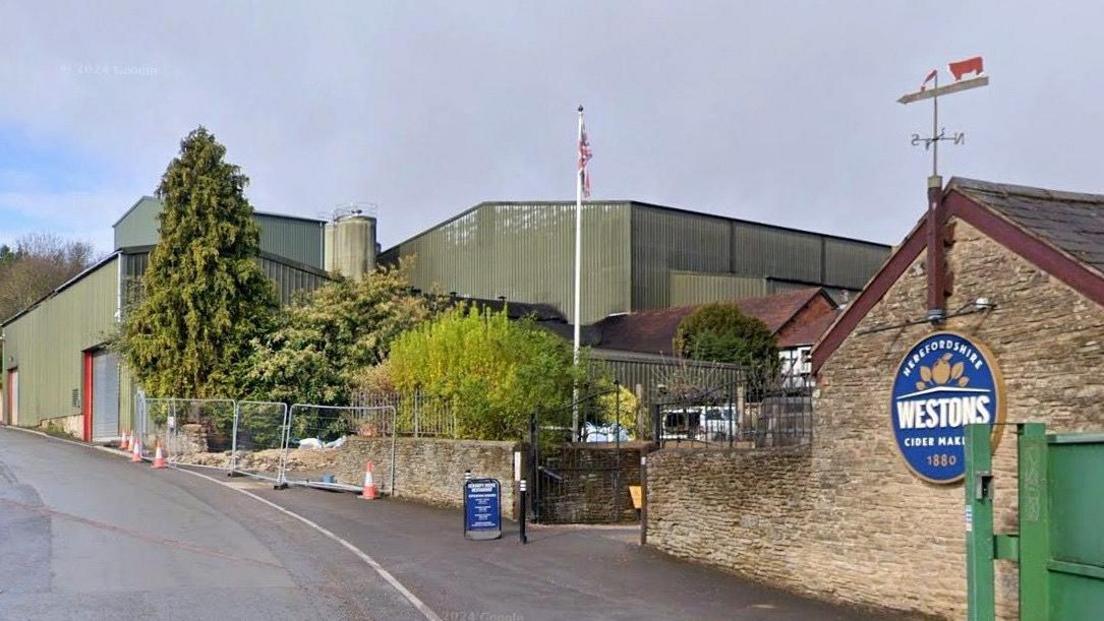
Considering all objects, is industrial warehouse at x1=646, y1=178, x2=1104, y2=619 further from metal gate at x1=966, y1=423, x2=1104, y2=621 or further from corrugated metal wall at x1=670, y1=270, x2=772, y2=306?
corrugated metal wall at x1=670, y1=270, x2=772, y2=306

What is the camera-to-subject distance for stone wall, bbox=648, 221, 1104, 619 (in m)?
9.53

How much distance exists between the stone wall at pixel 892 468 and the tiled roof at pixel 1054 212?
0.99ft

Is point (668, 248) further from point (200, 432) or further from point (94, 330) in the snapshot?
point (200, 432)

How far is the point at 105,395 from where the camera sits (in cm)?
4406

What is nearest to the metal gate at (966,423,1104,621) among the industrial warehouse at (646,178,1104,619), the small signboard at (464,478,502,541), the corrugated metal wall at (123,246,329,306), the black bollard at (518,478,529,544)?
the industrial warehouse at (646,178,1104,619)

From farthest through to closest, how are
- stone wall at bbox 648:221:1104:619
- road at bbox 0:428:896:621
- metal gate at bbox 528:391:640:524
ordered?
metal gate at bbox 528:391:640:524 < road at bbox 0:428:896:621 < stone wall at bbox 648:221:1104:619

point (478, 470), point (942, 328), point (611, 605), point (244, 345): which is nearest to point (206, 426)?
point (244, 345)

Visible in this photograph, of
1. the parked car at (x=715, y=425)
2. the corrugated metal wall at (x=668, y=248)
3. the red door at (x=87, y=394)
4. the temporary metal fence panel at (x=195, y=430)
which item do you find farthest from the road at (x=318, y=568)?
the corrugated metal wall at (x=668, y=248)

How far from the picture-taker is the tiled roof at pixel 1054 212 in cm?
966

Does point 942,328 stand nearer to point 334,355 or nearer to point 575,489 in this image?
point 575,489

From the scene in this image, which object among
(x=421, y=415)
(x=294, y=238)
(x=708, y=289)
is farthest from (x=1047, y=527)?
(x=294, y=238)

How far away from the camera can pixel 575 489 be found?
20.9 m

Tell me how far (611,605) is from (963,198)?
564cm

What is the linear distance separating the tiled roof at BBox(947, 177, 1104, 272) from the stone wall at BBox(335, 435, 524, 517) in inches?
441
